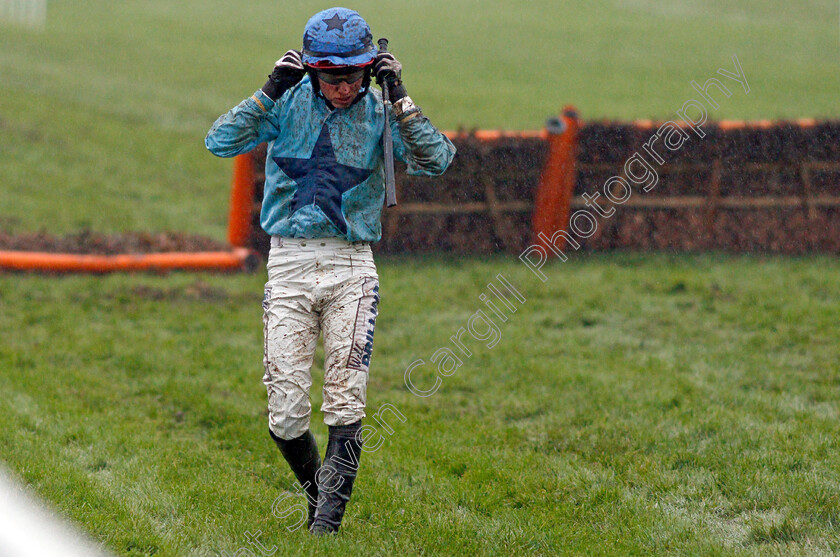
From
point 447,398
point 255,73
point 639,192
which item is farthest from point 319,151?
point 255,73

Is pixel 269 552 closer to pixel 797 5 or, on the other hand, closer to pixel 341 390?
pixel 341 390

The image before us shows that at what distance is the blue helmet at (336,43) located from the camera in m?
4.32

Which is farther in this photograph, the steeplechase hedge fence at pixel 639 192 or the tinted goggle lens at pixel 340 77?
the steeplechase hedge fence at pixel 639 192

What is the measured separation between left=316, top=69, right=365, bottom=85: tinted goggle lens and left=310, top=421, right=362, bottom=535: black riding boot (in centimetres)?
162

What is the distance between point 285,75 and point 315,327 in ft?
3.99

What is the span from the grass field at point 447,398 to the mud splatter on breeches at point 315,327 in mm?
622

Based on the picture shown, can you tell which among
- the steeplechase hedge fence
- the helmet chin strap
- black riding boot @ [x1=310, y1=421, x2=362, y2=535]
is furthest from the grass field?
the helmet chin strap

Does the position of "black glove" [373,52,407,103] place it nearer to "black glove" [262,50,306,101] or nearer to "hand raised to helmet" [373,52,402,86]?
"hand raised to helmet" [373,52,402,86]

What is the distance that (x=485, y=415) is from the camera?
6.62m

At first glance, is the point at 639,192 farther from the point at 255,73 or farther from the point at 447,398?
the point at 255,73

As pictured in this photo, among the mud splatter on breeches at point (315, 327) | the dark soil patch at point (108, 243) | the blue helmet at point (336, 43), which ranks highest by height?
the blue helmet at point (336, 43)

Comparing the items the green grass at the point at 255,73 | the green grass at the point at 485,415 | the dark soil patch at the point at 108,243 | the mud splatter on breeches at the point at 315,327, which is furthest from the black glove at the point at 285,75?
the green grass at the point at 255,73

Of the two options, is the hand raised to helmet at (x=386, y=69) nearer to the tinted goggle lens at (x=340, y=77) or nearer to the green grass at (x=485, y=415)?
the tinted goggle lens at (x=340, y=77)

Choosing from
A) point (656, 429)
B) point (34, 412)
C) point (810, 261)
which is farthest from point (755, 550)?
point (810, 261)
